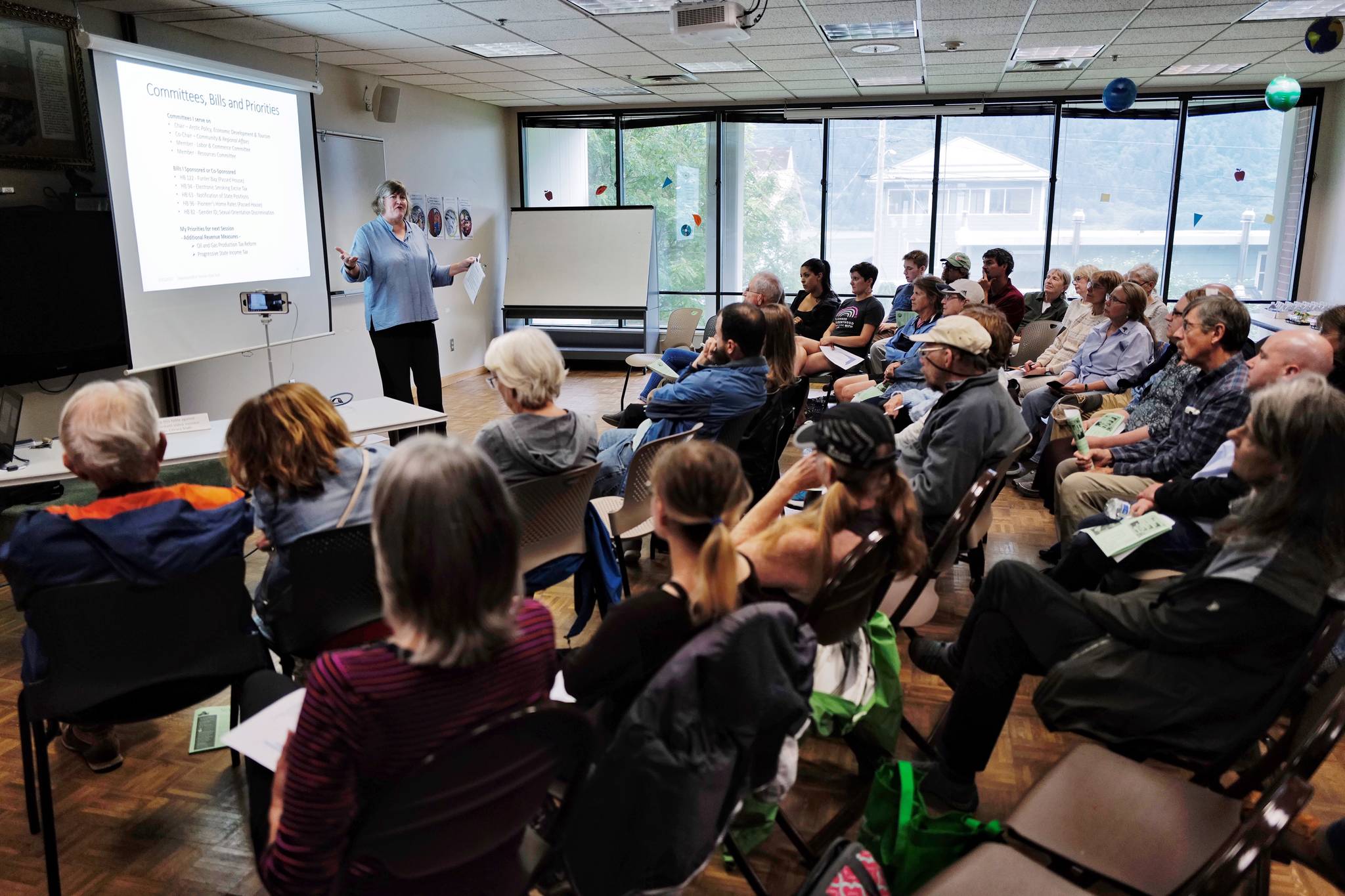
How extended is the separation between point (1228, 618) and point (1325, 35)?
4.33 metres

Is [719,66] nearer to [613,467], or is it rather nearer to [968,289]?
[968,289]

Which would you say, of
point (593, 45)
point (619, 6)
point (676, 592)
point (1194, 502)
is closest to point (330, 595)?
point (676, 592)

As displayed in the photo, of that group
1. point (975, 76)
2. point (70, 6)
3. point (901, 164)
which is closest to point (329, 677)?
point (70, 6)

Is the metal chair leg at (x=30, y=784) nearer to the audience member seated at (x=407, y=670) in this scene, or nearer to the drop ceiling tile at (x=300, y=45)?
the audience member seated at (x=407, y=670)

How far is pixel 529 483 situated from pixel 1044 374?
4532 mm

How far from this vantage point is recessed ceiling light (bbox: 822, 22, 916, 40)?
19.5ft

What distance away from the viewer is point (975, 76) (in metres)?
8.09

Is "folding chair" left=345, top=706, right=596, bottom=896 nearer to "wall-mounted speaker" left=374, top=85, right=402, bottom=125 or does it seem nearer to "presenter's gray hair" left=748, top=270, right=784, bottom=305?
"presenter's gray hair" left=748, top=270, right=784, bottom=305

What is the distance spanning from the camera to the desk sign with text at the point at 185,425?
3752mm

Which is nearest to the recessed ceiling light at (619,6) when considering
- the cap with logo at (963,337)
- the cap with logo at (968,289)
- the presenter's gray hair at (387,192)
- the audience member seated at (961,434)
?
the presenter's gray hair at (387,192)

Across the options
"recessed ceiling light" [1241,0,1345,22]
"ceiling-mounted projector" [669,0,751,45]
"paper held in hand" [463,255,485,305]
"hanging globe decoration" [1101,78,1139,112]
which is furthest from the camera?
"hanging globe decoration" [1101,78,1139,112]

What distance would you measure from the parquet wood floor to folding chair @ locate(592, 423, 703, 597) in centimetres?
100

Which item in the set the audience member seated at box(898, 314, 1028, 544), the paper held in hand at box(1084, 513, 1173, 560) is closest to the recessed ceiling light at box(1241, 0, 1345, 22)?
the audience member seated at box(898, 314, 1028, 544)

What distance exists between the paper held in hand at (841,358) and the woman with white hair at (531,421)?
2796 millimetres
